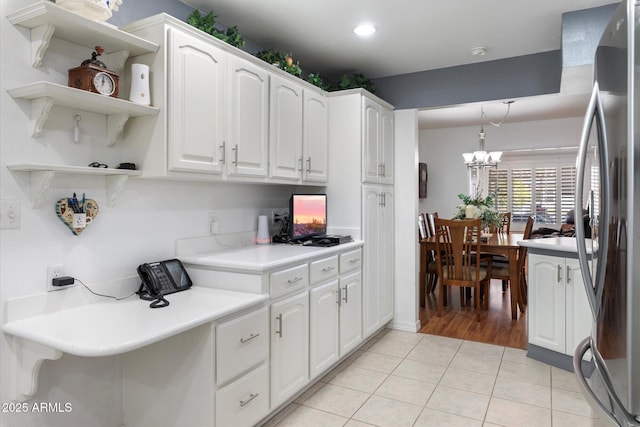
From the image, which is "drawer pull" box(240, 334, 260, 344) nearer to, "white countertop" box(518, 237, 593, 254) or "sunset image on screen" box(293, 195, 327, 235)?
"sunset image on screen" box(293, 195, 327, 235)

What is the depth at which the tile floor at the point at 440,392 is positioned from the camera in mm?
2408

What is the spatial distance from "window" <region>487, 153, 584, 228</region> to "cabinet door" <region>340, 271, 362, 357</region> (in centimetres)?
502

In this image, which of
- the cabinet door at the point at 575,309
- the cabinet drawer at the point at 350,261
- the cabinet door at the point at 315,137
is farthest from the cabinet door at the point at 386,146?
the cabinet door at the point at 575,309

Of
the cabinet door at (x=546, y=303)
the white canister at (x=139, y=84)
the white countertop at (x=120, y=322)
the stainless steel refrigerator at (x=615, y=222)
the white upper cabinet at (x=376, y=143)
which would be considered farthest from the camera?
the white upper cabinet at (x=376, y=143)

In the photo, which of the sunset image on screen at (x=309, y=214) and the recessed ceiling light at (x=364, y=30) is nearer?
the recessed ceiling light at (x=364, y=30)

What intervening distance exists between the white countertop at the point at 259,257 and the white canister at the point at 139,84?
91cm

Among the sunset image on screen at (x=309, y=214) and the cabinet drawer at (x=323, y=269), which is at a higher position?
the sunset image on screen at (x=309, y=214)

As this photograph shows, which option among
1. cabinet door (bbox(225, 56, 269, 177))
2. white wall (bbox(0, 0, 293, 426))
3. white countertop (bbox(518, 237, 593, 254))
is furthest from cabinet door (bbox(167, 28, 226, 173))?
white countertop (bbox(518, 237, 593, 254))

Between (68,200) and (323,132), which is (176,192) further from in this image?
(323,132)

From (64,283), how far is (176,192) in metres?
0.81

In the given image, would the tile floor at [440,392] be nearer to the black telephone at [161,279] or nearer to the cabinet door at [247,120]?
the black telephone at [161,279]

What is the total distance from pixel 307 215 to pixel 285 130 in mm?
705

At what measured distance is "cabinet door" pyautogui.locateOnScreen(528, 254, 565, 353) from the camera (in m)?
3.16

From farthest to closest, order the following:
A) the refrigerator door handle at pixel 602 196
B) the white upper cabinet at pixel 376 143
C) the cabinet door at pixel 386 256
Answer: the cabinet door at pixel 386 256 → the white upper cabinet at pixel 376 143 → the refrigerator door handle at pixel 602 196
